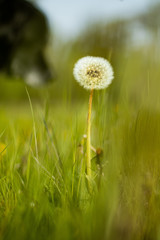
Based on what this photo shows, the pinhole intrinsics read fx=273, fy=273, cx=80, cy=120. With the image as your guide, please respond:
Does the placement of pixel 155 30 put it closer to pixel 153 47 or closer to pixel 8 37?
pixel 153 47

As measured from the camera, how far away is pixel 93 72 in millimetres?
816

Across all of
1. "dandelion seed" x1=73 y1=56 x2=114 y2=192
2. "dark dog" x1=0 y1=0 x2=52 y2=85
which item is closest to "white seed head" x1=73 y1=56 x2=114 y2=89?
"dandelion seed" x1=73 y1=56 x2=114 y2=192

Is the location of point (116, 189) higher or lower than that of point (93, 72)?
lower

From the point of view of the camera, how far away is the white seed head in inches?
31.6

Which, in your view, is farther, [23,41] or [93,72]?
[23,41]

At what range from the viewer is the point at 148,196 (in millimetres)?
634

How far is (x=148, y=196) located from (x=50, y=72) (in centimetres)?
526

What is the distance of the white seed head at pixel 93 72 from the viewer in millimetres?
804

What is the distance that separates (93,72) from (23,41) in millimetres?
4713

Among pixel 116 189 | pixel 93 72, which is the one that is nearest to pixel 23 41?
pixel 93 72

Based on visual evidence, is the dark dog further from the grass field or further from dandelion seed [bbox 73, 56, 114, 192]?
Result: the grass field

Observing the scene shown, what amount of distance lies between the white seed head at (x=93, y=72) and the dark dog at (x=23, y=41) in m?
4.22

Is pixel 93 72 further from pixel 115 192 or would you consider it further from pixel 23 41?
pixel 23 41

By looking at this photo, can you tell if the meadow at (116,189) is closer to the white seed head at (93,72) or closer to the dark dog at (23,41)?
the white seed head at (93,72)
